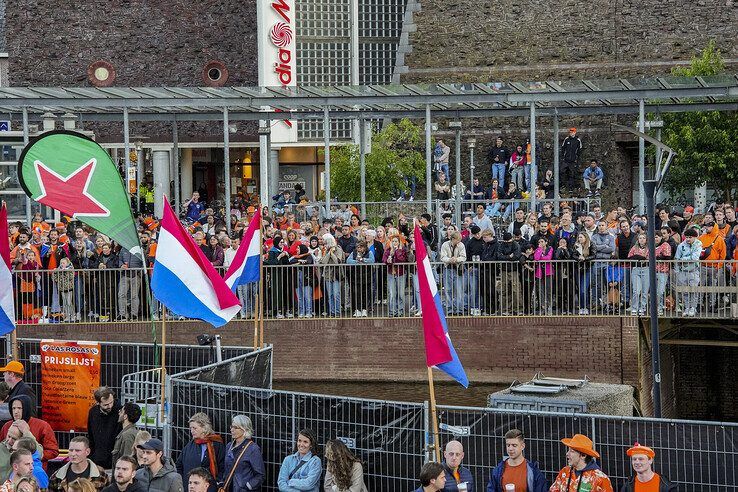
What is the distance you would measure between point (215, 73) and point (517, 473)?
132 ft

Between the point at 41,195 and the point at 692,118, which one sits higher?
Result: the point at 692,118

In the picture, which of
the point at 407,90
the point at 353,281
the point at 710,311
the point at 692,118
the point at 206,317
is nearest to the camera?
the point at 206,317

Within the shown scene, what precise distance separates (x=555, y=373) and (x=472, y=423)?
1133cm

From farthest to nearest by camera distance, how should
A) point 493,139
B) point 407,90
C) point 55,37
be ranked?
point 55,37
point 493,139
point 407,90

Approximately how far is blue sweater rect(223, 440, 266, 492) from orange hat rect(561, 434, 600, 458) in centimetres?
326

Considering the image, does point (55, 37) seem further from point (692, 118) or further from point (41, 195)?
point (41, 195)

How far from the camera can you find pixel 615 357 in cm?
2473

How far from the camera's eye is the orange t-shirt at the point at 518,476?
44.2ft

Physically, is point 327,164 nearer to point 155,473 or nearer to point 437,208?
point 437,208

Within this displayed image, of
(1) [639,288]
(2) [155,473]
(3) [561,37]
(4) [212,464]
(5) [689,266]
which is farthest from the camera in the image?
(3) [561,37]

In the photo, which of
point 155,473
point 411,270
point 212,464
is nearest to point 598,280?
point 411,270

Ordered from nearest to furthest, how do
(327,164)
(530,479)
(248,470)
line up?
(530,479)
(248,470)
(327,164)

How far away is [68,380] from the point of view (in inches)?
742

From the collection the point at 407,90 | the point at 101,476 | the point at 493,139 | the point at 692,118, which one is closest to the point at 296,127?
the point at 493,139
